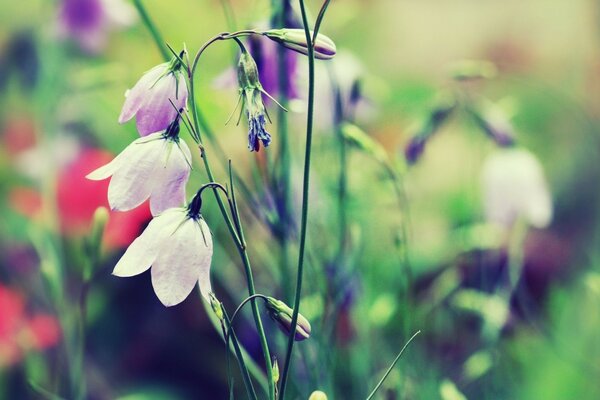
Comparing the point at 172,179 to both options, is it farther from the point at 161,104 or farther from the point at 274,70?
the point at 274,70

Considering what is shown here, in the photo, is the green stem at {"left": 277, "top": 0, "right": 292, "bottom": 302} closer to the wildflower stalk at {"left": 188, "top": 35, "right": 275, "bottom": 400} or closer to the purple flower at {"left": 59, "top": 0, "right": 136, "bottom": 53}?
the wildflower stalk at {"left": 188, "top": 35, "right": 275, "bottom": 400}

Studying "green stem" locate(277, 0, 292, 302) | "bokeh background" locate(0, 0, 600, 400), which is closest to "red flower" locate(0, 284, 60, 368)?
"bokeh background" locate(0, 0, 600, 400)

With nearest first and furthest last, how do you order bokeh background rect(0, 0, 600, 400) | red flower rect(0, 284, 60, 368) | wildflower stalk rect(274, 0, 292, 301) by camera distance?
Result: wildflower stalk rect(274, 0, 292, 301)
bokeh background rect(0, 0, 600, 400)
red flower rect(0, 284, 60, 368)

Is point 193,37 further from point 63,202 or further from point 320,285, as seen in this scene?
point 320,285

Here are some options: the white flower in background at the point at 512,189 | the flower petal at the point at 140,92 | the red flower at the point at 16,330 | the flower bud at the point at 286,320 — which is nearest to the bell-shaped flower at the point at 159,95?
the flower petal at the point at 140,92

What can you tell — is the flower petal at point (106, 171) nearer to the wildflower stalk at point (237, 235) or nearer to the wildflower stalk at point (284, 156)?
the wildflower stalk at point (237, 235)

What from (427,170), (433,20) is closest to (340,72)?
(427,170)

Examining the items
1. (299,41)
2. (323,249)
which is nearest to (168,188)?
(299,41)
